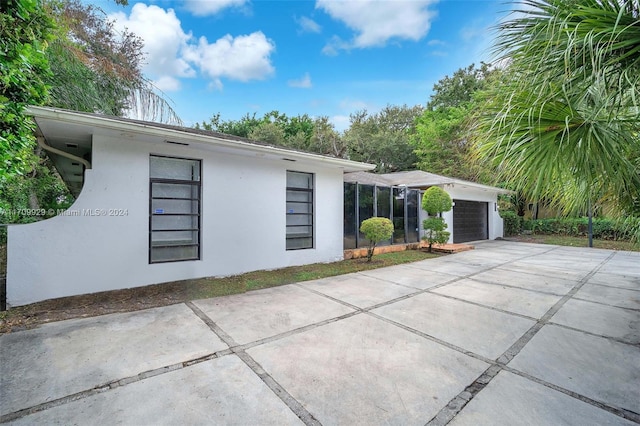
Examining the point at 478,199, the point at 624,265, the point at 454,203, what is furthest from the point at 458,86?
the point at 624,265

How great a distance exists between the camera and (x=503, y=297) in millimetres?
4855

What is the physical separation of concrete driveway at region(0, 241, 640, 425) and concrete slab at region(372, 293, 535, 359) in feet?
0.08

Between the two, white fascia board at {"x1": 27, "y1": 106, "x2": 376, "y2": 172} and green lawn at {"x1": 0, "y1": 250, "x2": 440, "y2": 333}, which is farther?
white fascia board at {"x1": 27, "y1": 106, "x2": 376, "y2": 172}

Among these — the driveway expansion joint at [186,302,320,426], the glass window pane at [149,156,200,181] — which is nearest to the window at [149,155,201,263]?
the glass window pane at [149,156,200,181]

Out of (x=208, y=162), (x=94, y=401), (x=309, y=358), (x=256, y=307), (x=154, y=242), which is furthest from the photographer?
(x=208, y=162)

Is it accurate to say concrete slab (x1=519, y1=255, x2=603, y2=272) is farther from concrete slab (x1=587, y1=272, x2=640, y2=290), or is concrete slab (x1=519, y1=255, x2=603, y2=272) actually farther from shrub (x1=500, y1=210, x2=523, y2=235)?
shrub (x1=500, y1=210, x2=523, y2=235)

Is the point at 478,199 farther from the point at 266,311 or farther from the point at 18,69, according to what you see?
the point at 18,69

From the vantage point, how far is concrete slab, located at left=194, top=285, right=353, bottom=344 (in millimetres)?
3387

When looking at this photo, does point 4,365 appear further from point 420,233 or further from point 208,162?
point 420,233

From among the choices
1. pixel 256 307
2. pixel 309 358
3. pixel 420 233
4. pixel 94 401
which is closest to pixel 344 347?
pixel 309 358

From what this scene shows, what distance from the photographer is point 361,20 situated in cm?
888

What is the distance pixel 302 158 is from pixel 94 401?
542 cm

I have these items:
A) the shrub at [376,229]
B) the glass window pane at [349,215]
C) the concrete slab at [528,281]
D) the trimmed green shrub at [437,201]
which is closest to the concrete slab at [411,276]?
the concrete slab at [528,281]

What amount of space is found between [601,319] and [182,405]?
5343mm
